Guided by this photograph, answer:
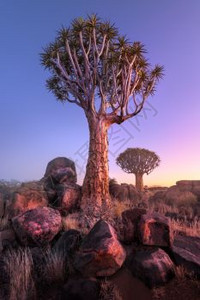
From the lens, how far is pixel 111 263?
495cm

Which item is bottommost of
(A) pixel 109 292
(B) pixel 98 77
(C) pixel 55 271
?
(A) pixel 109 292

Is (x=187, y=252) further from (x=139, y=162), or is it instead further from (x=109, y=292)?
(x=139, y=162)

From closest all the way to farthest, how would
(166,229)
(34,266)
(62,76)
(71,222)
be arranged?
(34,266) → (166,229) → (71,222) → (62,76)

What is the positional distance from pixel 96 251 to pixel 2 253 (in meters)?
2.52

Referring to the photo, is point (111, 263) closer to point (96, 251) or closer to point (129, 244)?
point (96, 251)

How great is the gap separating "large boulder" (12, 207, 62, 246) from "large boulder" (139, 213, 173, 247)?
2.37 meters

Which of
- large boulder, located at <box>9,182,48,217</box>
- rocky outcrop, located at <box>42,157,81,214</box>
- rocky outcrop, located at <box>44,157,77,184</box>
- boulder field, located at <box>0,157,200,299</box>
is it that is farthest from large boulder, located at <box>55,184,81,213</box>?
boulder field, located at <box>0,157,200,299</box>

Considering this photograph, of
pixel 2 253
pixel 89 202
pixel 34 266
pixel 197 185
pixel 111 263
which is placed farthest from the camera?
pixel 197 185

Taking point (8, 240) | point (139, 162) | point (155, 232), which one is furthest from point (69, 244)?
point (139, 162)

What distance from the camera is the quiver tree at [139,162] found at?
22922 mm

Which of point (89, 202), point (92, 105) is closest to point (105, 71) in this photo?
point (92, 105)

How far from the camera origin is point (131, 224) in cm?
607

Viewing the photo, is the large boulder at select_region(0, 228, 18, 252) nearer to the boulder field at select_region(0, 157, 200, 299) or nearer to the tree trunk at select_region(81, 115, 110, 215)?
the boulder field at select_region(0, 157, 200, 299)

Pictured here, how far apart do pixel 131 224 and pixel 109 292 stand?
70.8 inches
